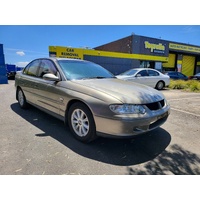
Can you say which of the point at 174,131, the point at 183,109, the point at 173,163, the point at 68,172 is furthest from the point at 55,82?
the point at 183,109

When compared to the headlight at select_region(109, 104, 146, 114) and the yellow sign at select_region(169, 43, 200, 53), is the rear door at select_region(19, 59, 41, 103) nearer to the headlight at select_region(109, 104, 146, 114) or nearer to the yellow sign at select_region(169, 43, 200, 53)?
the headlight at select_region(109, 104, 146, 114)

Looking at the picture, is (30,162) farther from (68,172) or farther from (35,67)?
(35,67)

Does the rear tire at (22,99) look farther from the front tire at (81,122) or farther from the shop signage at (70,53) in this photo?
the shop signage at (70,53)

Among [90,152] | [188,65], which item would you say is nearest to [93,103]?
[90,152]

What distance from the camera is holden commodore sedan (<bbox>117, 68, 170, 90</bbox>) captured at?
9.02 metres

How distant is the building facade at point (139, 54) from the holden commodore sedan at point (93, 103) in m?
15.8

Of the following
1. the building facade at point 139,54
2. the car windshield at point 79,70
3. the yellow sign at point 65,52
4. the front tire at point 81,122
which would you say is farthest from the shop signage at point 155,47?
the front tire at point 81,122

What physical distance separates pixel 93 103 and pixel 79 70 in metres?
1.33

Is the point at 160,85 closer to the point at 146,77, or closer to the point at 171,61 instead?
the point at 146,77

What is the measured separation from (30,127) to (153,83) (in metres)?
8.41

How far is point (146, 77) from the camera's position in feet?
31.6

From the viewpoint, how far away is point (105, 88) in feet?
9.28

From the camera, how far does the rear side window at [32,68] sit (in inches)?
171

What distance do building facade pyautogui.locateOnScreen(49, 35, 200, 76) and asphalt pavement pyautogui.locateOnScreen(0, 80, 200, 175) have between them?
16507 mm
